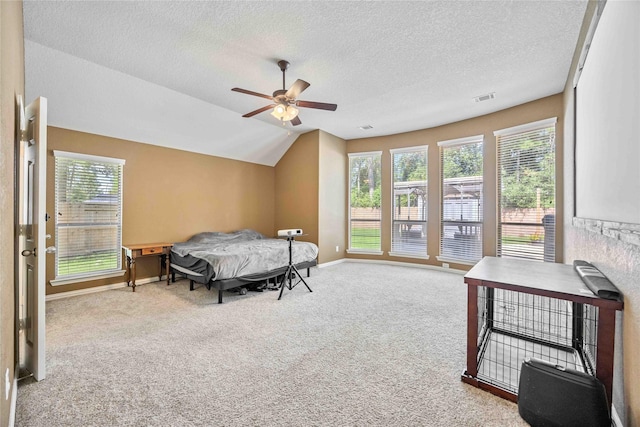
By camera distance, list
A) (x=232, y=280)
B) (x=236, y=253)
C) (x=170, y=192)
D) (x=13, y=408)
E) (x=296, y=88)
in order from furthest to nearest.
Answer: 1. (x=170, y=192)
2. (x=236, y=253)
3. (x=232, y=280)
4. (x=296, y=88)
5. (x=13, y=408)

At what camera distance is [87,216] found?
4082 millimetres

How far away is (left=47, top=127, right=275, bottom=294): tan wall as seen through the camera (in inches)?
161

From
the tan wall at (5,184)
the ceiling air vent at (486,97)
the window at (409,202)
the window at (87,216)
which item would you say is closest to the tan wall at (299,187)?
the window at (409,202)

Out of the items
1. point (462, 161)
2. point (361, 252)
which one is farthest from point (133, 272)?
point (462, 161)

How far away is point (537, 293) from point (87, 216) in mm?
5407

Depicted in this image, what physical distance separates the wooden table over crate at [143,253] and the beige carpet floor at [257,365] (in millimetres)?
572

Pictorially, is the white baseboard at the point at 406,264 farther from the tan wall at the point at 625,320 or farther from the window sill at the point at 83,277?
the window sill at the point at 83,277

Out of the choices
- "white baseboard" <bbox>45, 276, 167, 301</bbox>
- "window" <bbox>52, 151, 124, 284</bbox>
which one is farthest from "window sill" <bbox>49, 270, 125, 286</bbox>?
"white baseboard" <bbox>45, 276, 167, 301</bbox>

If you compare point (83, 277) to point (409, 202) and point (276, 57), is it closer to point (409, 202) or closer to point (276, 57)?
point (276, 57)

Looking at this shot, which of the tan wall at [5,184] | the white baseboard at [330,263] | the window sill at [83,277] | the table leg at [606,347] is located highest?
the tan wall at [5,184]

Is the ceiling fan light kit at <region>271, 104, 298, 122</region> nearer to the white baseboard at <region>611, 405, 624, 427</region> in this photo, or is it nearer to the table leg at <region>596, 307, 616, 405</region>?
the table leg at <region>596, 307, 616, 405</region>

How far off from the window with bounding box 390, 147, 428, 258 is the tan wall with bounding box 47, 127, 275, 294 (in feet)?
10.2

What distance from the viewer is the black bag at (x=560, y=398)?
→ 1.30 metres

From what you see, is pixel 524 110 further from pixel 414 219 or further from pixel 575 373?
pixel 575 373
